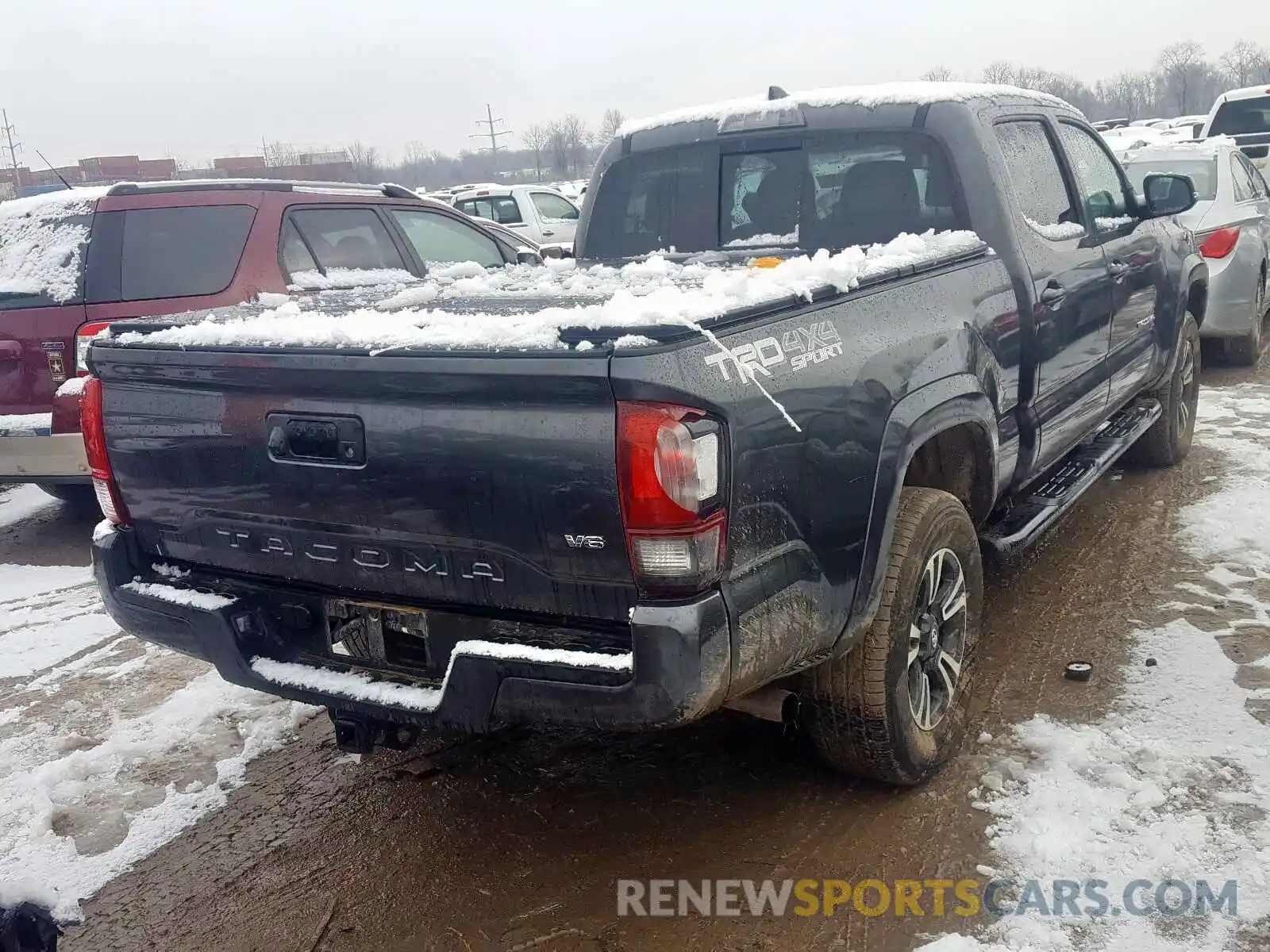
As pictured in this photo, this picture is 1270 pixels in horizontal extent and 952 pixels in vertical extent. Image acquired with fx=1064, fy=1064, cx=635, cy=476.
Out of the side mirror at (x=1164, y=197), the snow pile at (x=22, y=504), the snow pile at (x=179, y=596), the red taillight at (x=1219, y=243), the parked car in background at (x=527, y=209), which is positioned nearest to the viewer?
the snow pile at (x=179, y=596)

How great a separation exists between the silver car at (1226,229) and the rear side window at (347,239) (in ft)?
17.6

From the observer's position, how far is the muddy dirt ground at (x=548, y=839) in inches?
105

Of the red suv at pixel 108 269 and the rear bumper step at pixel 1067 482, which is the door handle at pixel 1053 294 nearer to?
the rear bumper step at pixel 1067 482

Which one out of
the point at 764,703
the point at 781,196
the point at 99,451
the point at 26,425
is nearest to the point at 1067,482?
the point at 781,196

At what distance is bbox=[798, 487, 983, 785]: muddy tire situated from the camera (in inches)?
112

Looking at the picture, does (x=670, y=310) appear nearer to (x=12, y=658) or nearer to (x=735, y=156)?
(x=735, y=156)

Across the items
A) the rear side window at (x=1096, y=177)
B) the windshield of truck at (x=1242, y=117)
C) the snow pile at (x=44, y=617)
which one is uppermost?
the windshield of truck at (x=1242, y=117)

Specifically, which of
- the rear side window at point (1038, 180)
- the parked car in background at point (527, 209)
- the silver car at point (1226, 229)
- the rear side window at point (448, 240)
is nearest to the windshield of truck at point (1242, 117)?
the silver car at point (1226, 229)

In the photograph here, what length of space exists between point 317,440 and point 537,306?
723 millimetres

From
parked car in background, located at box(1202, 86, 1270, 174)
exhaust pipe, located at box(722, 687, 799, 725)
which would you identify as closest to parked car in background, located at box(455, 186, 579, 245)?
parked car in background, located at box(1202, 86, 1270, 174)

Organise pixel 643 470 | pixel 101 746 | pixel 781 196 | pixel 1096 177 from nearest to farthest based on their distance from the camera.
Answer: pixel 643 470 → pixel 101 746 → pixel 781 196 → pixel 1096 177

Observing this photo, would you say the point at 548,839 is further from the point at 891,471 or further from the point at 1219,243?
the point at 1219,243

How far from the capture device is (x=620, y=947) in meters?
2.56

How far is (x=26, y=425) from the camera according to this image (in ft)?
18.1
